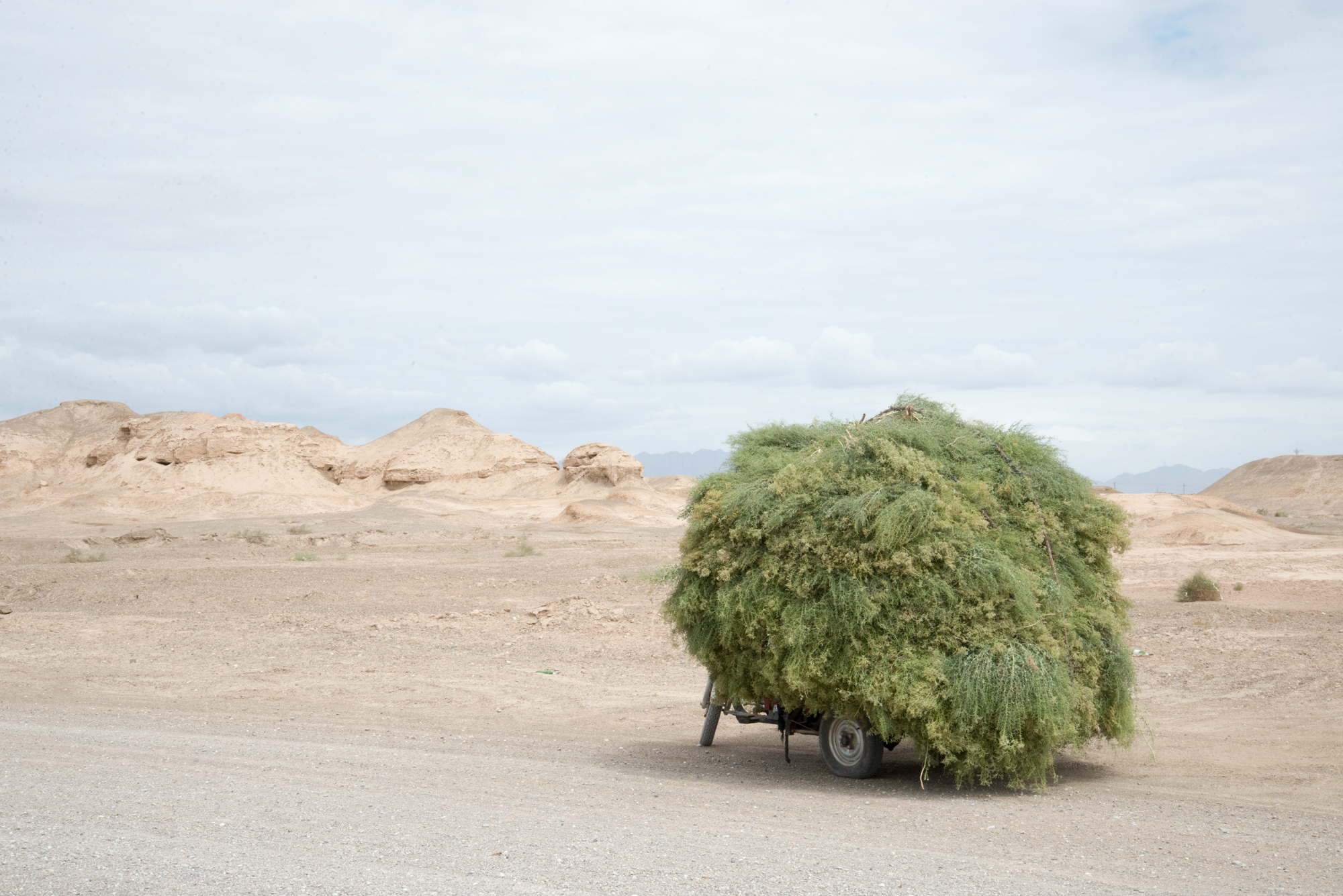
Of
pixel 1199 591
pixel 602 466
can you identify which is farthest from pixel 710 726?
pixel 602 466

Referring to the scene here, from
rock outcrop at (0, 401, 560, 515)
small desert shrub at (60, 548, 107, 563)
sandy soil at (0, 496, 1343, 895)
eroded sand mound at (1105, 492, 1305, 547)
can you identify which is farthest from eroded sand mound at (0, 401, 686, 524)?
sandy soil at (0, 496, 1343, 895)

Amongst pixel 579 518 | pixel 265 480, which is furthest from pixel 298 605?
pixel 265 480

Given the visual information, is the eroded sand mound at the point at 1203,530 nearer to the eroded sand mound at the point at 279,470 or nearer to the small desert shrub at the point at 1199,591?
the small desert shrub at the point at 1199,591

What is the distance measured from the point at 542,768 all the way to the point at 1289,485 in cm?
10598

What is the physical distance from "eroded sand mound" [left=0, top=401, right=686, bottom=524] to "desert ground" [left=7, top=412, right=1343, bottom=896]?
41.7 metres

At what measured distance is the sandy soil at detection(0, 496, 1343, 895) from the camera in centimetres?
641

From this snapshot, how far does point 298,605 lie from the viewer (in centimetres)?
2511

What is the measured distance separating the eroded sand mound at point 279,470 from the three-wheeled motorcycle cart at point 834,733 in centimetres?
5197

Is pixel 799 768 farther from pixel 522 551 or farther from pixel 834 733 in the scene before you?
pixel 522 551

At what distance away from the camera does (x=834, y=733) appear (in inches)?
375

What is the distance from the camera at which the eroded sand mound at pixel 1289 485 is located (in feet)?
285

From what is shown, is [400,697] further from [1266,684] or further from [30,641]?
[1266,684]

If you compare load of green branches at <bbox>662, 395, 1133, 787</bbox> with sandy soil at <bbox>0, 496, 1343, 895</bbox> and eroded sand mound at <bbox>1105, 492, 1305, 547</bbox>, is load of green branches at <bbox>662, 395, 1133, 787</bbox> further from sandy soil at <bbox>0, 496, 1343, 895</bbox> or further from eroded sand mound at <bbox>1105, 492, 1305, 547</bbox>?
eroded sand mound at <bbox>1105, 492, 1305, 547</bbox>

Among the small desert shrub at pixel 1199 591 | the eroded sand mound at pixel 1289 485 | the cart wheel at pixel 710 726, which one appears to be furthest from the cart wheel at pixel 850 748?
the eroded sand mound at pixel 1289 485
